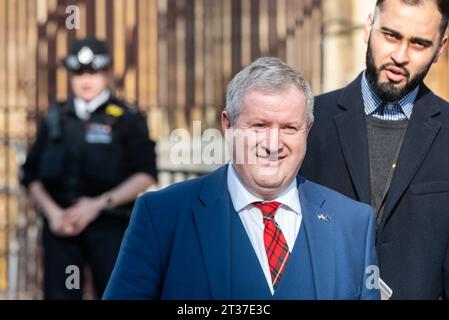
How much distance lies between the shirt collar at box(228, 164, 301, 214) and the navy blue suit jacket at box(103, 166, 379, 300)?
0.02m

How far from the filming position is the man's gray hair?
11.0 ft

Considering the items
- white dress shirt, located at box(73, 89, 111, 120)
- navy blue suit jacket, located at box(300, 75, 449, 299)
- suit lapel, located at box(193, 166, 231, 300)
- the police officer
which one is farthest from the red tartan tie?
white dress shirt, located at box(73, 89, 111, 120)

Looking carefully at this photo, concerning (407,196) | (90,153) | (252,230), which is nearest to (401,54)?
(407,196)

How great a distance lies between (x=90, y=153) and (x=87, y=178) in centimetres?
13

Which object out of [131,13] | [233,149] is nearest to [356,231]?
[233,149]

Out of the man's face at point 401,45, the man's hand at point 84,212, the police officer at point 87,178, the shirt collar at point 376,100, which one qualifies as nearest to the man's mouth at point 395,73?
the man's face at point 401,45

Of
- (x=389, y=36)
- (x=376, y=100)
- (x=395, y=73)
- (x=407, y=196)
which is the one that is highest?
(x=389, y=36)

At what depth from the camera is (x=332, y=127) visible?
14.2 ft

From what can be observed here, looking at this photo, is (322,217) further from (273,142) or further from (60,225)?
(60,225)

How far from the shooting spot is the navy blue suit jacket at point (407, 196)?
4.17 meters

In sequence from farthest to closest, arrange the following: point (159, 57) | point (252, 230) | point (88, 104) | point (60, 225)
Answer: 1. point (159, 57)
2. point (88, 104)
3. point (60, 225)
4. point (252, 230)

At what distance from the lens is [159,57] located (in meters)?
8.40

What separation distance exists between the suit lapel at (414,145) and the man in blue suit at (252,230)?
0.72 metres

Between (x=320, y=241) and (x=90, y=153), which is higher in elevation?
(x=320, y=241)
